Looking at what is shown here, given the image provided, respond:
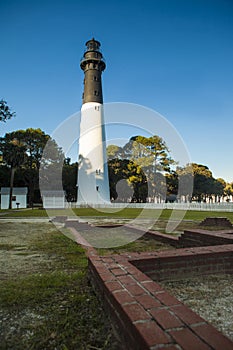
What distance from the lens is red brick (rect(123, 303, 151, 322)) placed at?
1.68m

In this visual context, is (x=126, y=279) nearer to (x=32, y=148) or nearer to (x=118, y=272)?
(x=118, y=272)

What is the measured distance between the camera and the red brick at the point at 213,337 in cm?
141

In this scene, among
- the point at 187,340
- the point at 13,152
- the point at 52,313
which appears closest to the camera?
the point at 187,340

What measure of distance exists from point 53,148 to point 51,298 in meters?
34.7

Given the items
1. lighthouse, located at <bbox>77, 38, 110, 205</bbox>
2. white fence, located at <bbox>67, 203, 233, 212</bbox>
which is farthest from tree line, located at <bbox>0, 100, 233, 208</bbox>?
lighthouse, located at <bbox>77, 38, 110, 205</bbox>

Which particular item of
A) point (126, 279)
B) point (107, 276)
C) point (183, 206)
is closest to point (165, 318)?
point (126, 279)

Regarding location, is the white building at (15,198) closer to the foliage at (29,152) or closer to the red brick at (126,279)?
the foliage at (29,152)

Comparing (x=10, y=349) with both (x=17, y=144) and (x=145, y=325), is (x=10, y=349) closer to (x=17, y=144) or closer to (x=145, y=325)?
(x=145, y=325)

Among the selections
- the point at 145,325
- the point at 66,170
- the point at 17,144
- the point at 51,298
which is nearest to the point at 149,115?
the point at 51,298

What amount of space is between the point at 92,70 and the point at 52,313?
102 ft

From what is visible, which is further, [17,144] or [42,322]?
[17,144]

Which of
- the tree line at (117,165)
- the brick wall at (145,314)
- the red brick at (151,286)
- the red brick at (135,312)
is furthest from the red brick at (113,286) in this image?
the tree line at (117,165)

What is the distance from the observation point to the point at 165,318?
1684 millimetres

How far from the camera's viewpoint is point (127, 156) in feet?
117
